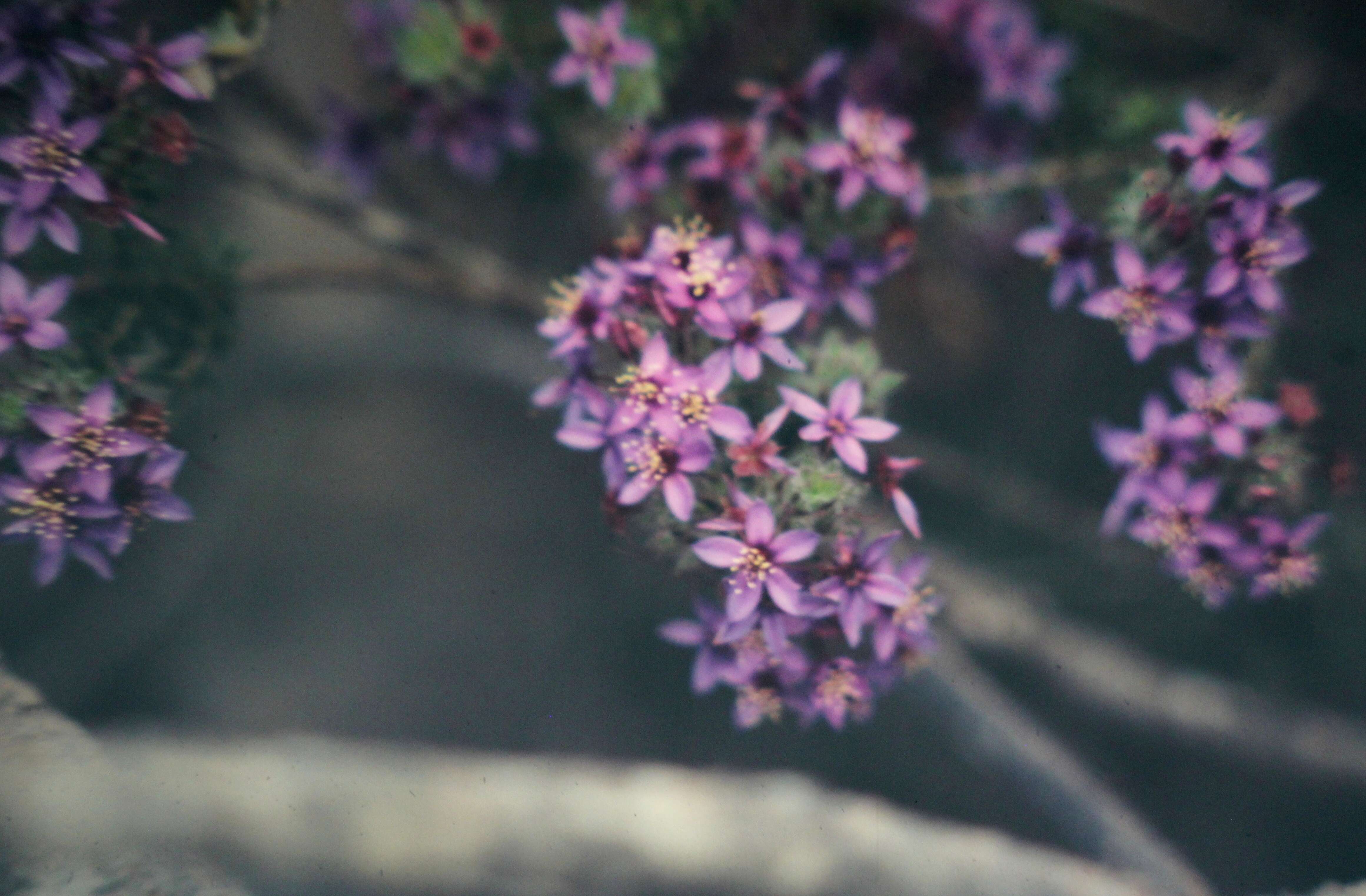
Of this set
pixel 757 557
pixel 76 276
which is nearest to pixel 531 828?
pixel 757 557

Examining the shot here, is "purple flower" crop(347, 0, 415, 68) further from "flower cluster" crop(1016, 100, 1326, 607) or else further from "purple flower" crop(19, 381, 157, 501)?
"flower cluster" crop(1016, 100, 1326, 607)

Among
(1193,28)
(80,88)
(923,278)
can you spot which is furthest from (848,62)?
(80,88)

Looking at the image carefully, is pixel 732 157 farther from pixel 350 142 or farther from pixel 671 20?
pixel 350 142

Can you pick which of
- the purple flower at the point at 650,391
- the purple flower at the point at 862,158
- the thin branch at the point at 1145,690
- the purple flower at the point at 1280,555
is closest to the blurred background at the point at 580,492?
the thin branch at the point at 1145,690

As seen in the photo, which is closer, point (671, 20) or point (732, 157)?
point (732, 157)


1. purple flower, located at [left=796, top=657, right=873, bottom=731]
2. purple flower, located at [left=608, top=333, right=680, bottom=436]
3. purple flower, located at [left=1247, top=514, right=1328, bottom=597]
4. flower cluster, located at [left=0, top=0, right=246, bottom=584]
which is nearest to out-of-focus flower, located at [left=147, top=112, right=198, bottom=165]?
flower cluster, located at [left=0, top=0, right=246, bottom=584]

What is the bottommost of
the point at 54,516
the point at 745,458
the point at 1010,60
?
the point at 54,516

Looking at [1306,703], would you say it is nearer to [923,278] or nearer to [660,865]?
[923,278]
